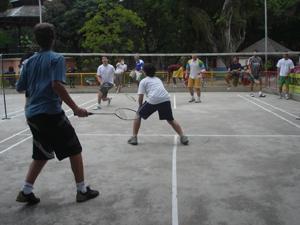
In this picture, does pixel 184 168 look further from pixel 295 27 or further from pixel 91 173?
pixel 295 27

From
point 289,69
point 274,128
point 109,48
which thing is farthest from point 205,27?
point 274,128

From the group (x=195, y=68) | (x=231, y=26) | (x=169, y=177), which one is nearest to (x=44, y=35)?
(x=169, y=177)

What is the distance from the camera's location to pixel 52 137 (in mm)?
5301

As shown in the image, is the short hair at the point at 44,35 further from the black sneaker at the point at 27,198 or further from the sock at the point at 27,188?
the black sneaker at the point at 27,198

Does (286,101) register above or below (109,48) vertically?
below

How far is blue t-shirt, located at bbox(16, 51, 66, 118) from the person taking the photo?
5.13 m

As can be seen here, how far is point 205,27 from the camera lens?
39.2 meters

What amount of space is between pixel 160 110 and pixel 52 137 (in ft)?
12.6

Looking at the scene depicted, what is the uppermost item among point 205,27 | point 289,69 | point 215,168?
point 205,27

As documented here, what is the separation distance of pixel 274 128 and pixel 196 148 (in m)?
3.15

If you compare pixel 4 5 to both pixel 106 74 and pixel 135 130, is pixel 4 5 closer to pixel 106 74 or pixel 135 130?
pixel 106 74

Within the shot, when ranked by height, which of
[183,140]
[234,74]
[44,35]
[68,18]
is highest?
[68,18]

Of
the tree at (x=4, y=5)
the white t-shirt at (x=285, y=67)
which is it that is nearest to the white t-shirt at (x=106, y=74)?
the white t-shirt at (x=285, y=67)

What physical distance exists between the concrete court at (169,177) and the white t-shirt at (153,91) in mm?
880
